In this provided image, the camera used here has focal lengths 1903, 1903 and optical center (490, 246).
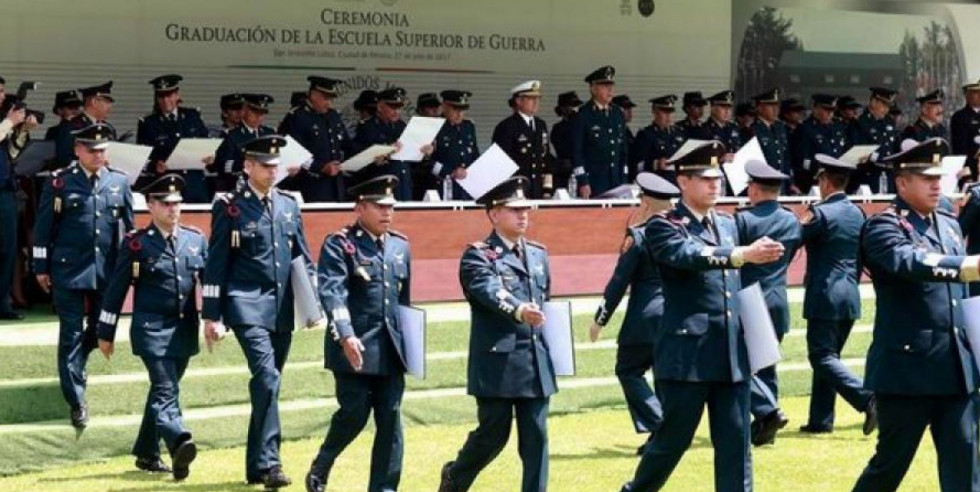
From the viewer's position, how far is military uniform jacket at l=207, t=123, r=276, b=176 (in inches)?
631

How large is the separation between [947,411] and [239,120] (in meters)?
9.13

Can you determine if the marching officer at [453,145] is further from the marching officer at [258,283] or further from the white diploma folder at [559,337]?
the white diploma folder at [559,337]

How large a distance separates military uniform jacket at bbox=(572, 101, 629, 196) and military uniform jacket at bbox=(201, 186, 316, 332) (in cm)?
732

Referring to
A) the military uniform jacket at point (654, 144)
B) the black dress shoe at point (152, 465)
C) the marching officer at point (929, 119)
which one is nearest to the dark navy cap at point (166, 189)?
the black dress shoe at point (152, 465)

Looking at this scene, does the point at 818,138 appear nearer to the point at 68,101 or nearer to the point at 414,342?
the point at 68,101

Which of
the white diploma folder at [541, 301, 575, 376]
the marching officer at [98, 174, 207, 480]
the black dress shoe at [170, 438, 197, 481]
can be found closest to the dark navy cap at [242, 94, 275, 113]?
the marching officer at [98, 174, 207, 480]

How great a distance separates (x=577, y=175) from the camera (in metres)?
18.2

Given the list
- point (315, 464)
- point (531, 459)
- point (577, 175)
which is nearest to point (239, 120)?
point (577, 175)

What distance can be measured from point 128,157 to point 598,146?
5834mm

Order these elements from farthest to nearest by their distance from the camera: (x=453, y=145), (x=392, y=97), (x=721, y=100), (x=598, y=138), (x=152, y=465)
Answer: (x=721, y=100)
(x=598, y=138)
(x=453, y=145)
(x=392, y=97)
(x=152, y=465)

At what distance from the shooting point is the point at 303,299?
11.2 metres

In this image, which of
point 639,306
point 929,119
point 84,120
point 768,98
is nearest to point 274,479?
point 639,306

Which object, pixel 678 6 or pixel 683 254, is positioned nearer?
pixel 683 254

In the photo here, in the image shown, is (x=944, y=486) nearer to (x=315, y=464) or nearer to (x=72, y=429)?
(x=315, y=464)
